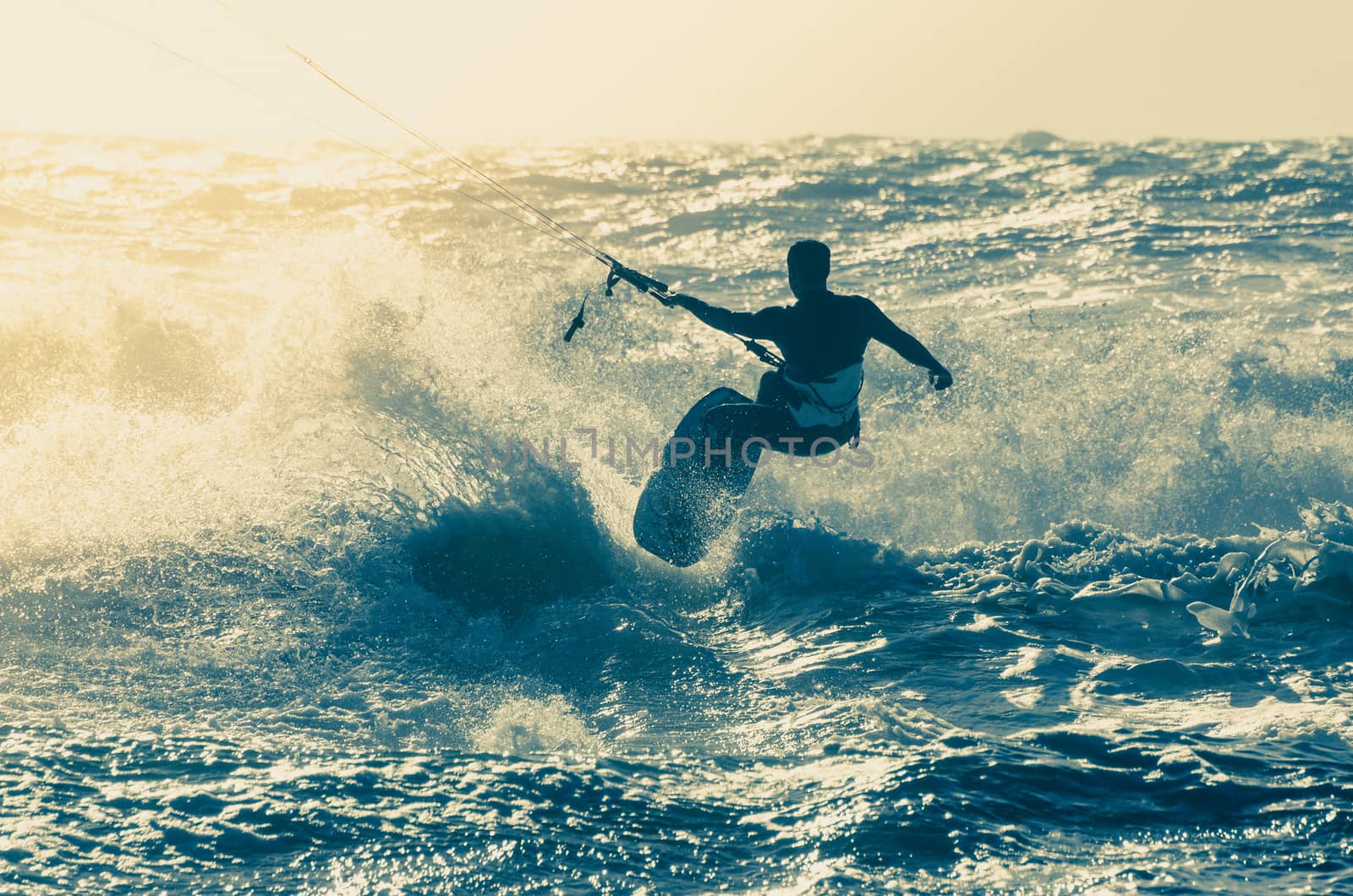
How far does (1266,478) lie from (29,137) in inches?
1221

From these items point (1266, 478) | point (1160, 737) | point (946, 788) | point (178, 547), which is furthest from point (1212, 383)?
point (178, 547)

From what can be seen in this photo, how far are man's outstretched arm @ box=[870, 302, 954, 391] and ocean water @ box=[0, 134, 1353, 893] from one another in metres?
1.31

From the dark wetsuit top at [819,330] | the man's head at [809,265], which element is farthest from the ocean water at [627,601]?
the man's head at [809,265]

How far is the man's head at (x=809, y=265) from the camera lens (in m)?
6.31

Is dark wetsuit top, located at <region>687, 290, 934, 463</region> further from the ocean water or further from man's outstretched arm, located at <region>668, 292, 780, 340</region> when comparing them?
the ocean water

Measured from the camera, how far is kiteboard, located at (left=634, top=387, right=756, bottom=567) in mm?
7094

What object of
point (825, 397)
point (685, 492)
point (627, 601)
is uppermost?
point (825, 397)

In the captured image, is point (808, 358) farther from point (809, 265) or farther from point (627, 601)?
point (627, 601)

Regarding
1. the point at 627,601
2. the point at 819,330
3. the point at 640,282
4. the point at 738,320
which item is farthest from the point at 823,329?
the point at 627,601

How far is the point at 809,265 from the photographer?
6.34 meters

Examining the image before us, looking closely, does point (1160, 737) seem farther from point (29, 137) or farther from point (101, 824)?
point (29, 137)

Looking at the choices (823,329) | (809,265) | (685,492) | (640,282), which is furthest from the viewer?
(685,492)

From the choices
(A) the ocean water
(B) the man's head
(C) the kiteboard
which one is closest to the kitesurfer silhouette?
(B) the man's head

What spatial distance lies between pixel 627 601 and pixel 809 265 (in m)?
2.20
